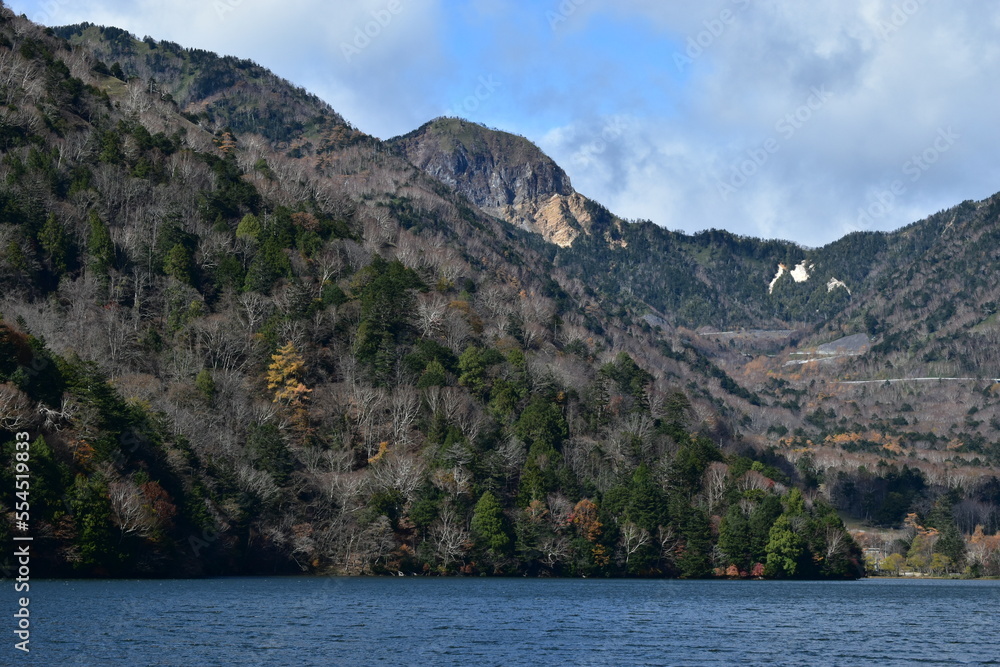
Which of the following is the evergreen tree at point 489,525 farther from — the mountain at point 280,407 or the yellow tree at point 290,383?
the yellow tree at point 290,383

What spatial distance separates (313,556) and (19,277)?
42497 mm

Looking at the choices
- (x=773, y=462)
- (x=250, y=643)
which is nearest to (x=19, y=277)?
(x=250, y=643)

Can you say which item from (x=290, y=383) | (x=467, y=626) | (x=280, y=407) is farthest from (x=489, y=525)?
(x=467, y=626)

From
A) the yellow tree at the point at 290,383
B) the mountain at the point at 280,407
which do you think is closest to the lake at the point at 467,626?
the mountain at the point at 280,407

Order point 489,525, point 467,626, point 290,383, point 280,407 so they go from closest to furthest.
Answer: point 467,626 < point 489,525 < point 280,407 < point 290,383

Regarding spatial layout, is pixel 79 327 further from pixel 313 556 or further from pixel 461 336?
pixel 461 336

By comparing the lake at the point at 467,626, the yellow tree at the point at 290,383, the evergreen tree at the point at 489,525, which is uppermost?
the yellow tree at the point at 290,383

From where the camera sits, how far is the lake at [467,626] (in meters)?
47.9

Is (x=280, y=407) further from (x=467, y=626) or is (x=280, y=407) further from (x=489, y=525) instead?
(x=467, y=626)

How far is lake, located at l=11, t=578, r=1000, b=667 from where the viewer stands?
47.9 m

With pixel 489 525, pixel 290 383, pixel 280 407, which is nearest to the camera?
pixel 489 525

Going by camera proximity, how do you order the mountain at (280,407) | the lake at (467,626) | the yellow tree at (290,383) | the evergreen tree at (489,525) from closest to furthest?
1. the lake at (467,626)
2. the mountain at (280,407)
3. the evergreen tree at (489,525)
4. the yellow tree at (290,383)

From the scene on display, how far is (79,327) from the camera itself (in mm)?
107812

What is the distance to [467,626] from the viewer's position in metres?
59.3
